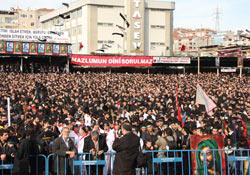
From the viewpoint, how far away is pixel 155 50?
8731cm

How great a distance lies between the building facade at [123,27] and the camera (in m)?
82.8

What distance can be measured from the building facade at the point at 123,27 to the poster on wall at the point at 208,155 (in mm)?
69578

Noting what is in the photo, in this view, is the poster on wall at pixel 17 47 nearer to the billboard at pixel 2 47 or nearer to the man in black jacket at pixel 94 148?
the billboard at pixel 2 47

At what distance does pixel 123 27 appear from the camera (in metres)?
84.1

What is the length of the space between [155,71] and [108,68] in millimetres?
5851

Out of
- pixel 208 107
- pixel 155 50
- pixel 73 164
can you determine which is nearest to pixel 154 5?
pixel 155 50

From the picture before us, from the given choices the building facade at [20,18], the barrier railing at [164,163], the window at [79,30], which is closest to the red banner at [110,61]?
the window at [79,30]

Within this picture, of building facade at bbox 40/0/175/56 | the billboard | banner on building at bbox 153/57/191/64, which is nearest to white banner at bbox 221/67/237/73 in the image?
banner on building at bbox 153/57/191/64

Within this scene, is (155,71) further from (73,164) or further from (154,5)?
(73,164)

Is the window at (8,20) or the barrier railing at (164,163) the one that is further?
the window at (8,20)

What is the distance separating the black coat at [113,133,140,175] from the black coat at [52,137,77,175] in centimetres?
152

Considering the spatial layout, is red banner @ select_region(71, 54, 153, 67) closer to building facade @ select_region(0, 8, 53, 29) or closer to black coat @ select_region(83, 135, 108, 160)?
black coat @ select_region(83, 135, 108, 160)

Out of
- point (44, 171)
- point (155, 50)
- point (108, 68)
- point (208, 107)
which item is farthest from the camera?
point (155, 50)

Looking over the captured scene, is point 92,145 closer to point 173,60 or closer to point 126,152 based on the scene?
point 126,152
